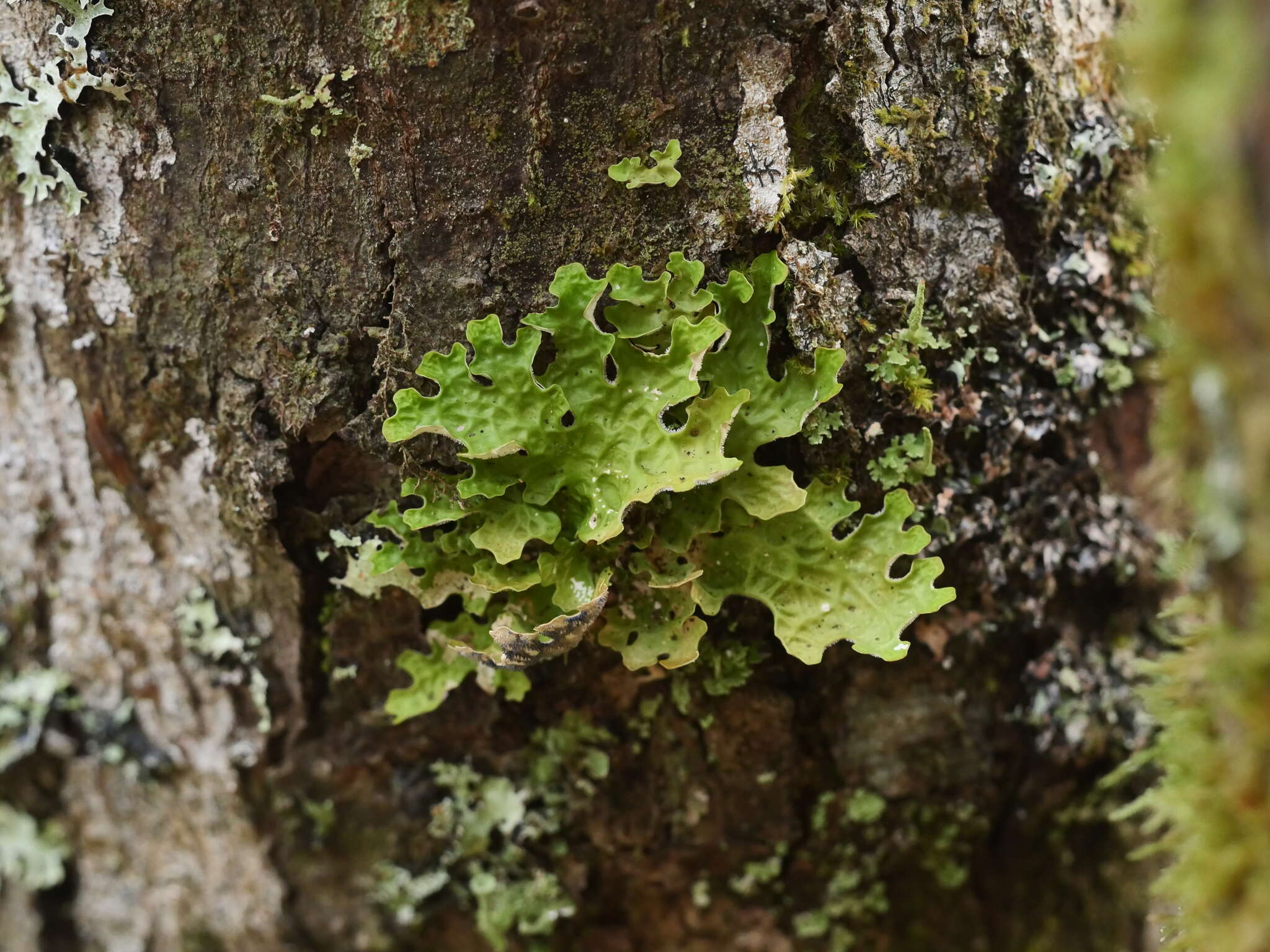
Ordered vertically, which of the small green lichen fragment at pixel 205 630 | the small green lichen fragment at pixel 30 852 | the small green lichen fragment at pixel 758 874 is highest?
the small green lichen fragment at pixel 205 630

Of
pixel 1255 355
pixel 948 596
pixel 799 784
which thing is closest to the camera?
pixel 1255 355

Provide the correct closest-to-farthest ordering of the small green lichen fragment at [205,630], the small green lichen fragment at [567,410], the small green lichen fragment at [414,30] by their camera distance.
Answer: the small green lichen fragment at [567,410] → the small green lichen fragment at [414,30] → the small green lichen fragment at [205,630]

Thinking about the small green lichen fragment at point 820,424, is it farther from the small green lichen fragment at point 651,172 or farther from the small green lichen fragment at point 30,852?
the small green lichen fragment at point 30,852

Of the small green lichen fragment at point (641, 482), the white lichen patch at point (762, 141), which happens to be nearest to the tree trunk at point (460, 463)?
the white lichen patch at point (762, 141)

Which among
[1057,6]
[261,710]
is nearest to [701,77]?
[1057,6]

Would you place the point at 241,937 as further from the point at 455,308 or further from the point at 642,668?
the point at 455,308

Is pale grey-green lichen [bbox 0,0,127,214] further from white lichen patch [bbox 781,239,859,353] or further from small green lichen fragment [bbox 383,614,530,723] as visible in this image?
white lichen patch [bbox 781,239,859,353]

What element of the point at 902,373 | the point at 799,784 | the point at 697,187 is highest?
the point at 697,187

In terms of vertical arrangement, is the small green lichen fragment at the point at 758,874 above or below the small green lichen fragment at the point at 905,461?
below
